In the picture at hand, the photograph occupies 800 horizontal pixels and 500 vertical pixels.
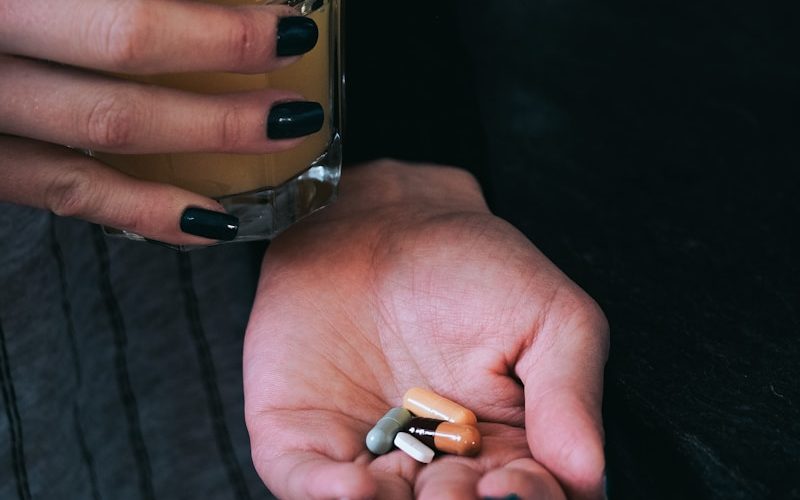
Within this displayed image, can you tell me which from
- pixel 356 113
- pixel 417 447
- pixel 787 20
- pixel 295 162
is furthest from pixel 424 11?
pixel 787 20

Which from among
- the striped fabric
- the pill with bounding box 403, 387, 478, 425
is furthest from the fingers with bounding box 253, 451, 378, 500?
the striped fabric

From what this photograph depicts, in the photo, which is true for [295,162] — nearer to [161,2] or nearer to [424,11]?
[161,2]

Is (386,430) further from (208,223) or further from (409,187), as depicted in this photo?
(409,187)

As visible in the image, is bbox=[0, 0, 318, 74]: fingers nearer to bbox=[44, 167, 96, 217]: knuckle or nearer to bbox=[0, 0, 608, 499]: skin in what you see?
bbox=[0, 0, 608, 499]: skin

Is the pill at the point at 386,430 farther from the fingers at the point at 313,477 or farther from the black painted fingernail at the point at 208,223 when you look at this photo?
the black painted fingernail at the point at 208,223

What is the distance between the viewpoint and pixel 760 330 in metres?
1.01

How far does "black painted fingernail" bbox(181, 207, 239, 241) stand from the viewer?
80cm

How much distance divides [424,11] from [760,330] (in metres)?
0.52

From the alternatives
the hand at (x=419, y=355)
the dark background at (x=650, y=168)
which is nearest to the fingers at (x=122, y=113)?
the hand at (x=419, y=355)

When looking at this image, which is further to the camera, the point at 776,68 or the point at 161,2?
the point at 776,68

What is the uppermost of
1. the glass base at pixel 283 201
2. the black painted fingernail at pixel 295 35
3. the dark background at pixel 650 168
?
the black painted fingernail at pixel 295 35

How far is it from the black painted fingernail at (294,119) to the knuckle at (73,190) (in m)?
0.16

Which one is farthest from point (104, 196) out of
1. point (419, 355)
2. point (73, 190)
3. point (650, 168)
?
point (650, 168)

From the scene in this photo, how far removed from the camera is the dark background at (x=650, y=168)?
902mm
